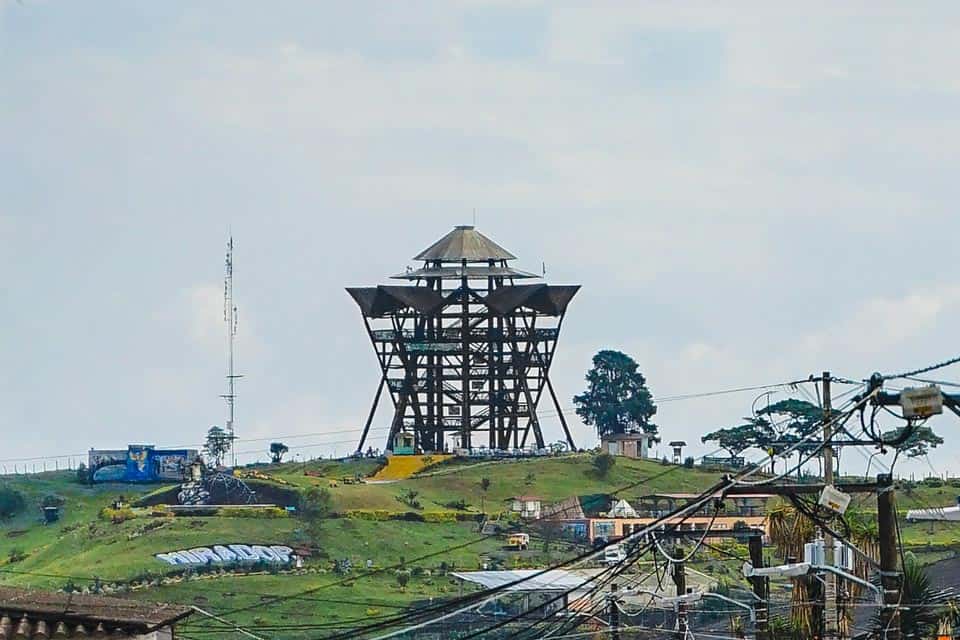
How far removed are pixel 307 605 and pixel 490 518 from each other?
3048 cm

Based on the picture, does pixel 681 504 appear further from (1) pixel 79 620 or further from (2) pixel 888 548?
(1) pixel 79 620

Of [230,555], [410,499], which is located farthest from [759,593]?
[410,499]

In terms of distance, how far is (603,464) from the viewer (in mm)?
184000

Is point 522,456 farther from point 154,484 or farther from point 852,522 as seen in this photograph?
point 852,522

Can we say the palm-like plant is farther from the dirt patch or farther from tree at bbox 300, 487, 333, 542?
the dirt patch

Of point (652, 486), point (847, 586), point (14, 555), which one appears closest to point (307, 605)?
point (14, 555)

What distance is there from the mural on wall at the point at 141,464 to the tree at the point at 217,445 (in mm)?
1540

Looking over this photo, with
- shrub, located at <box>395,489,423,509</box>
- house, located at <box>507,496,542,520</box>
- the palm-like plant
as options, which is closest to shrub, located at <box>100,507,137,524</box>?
shrub, located at <box>395,489,423,509</box>

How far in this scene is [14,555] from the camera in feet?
555

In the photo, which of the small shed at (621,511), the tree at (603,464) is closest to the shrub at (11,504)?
the tree at (603,464)

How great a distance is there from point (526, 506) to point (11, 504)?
38.7m

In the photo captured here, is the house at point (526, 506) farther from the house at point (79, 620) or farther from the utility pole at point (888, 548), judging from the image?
the house at point (79, 620)

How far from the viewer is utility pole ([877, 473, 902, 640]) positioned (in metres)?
46.4

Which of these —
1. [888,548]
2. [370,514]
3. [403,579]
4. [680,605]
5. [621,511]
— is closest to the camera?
[888,548]
